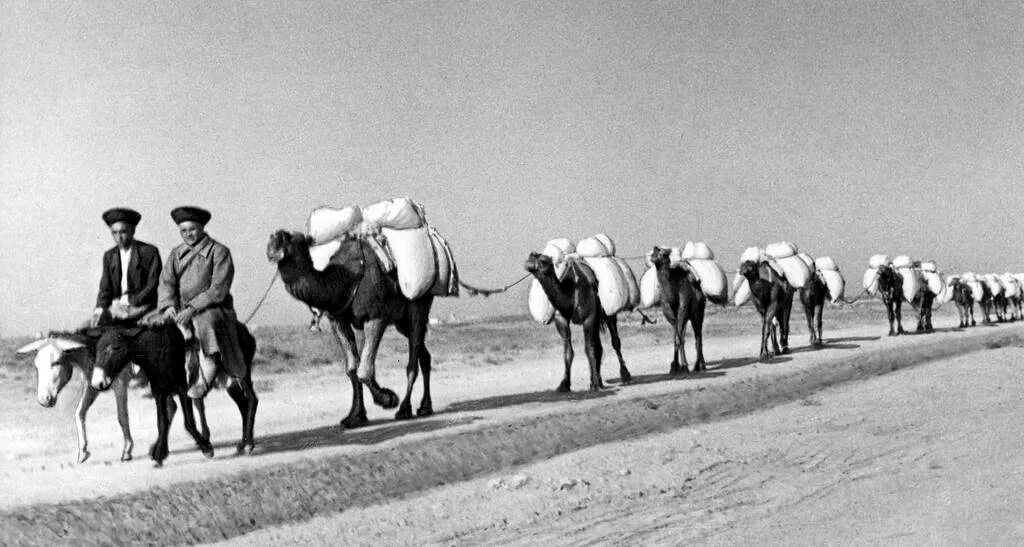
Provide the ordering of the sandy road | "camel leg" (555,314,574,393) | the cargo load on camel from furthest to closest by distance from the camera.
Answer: the cargo load on camel, "camel leg" (555,314,574,393), the sandy road

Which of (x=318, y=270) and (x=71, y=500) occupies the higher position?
(x=318, y=270)

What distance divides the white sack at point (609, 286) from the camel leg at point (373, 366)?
6.64 metres

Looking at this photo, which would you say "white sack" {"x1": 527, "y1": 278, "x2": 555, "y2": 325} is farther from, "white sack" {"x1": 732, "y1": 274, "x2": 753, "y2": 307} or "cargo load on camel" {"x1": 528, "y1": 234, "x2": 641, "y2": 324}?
"white sack" {"x1": 732, "y1": 274, "x2": 753, "y2": 307}

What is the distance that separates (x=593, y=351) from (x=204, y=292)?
28.6 feet

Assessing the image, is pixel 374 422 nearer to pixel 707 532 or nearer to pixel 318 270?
pixel 318 270

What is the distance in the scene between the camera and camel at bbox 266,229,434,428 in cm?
1198

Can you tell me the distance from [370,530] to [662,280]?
13781 mm

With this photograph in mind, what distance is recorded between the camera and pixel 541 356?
1243 inches

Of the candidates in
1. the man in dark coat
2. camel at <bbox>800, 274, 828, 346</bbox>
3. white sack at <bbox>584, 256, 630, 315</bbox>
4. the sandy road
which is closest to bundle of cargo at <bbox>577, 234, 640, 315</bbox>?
white sack at <bbox>584, 256, 630, 315</bbox>

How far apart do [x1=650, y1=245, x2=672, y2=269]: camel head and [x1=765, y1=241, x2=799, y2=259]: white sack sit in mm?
9198

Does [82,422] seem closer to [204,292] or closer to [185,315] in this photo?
[185,315]

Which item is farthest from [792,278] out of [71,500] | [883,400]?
[71,500]

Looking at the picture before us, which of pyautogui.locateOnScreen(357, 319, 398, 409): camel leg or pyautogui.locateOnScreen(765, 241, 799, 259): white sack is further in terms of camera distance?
pyautogui.locateOnScreen(765, 241, 799, 259): white sack

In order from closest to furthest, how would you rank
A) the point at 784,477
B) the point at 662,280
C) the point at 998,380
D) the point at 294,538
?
the point at 294,538 → the point at 784,477 → the point at 998,380 → the point at 662,280
